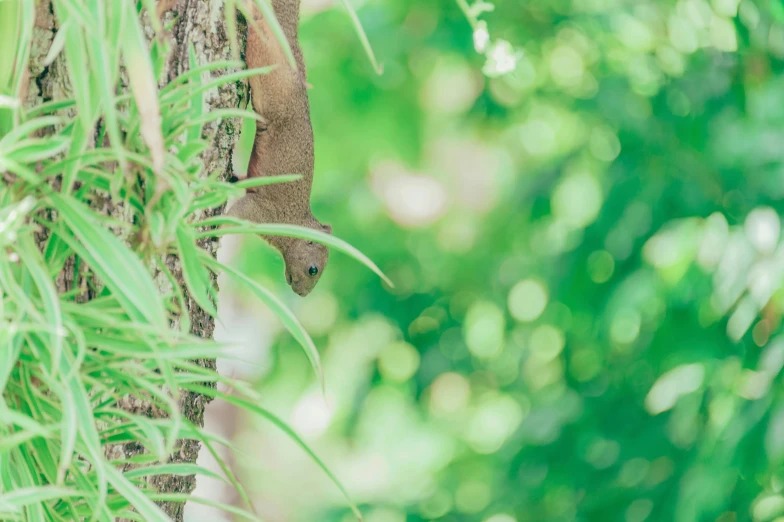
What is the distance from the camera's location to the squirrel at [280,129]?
45.6 inches

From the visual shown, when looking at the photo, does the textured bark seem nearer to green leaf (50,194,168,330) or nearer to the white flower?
green leaf (50,194,168,330)

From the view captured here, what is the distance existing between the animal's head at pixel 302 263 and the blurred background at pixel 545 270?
18 cm

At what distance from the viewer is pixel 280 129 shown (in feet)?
4.33

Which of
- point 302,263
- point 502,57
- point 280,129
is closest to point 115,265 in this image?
point 502,57

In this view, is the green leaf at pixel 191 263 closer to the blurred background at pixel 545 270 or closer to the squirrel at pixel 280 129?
the squirrel at pixel 280 129

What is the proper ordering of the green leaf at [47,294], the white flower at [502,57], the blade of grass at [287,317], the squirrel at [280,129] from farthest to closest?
the squirrel at [280,129]
the white flower at [502,57]
the blade of grass at [287,317]
the green leaf at [47,294]

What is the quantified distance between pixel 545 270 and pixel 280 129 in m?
1.29

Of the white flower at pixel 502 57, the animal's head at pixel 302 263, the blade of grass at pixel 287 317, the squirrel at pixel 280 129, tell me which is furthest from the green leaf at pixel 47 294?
the animal's head at pixel 302 263

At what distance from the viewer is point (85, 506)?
819 millimetres

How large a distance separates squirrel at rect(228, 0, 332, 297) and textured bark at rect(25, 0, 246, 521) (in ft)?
0.17

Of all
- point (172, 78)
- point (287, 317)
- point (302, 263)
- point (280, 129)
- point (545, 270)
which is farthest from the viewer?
point (545, 270)

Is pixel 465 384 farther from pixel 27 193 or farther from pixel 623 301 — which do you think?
pixel 27 193

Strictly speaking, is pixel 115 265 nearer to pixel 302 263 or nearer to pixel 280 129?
pixel 280 129

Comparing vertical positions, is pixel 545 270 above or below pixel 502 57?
below
